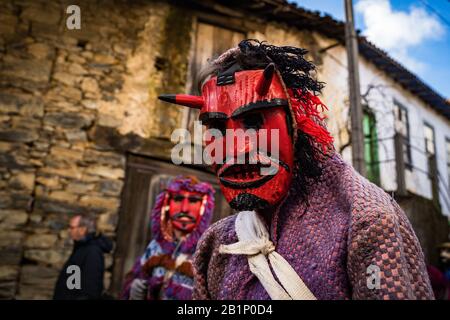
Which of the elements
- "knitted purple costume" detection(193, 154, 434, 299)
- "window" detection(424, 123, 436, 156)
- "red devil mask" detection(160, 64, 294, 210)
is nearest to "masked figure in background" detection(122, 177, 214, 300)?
"knitted purple costume" detection(193, 154, 434, 299)

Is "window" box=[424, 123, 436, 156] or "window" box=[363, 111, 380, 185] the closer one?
"window" box=[363, 111, 380, 185]

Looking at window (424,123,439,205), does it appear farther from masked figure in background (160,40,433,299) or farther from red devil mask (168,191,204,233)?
masked figure in background (160,40,433,299)

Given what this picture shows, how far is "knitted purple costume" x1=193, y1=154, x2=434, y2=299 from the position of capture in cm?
101

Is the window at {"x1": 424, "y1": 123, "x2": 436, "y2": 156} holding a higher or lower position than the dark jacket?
higher

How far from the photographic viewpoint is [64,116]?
583cm

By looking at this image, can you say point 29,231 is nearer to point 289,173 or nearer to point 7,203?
point 7,203

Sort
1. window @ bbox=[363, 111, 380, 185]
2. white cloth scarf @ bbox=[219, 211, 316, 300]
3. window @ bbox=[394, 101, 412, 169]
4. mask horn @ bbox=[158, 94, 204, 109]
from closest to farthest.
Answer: white cloth scarf @ bbox=[219, 211, 316, 300] < mask horn @ bbox=[158, 94, 204, 109] < window @ bbox=[363, 111, 380, 185] < window @ bbox=[394, 101, 412, 169]

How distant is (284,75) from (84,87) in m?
5.47

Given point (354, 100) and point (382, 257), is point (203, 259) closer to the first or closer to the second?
point (382, 257)

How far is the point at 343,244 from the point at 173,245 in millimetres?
2981

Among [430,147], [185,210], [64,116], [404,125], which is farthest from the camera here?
[430,147]

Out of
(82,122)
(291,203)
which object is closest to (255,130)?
(291,203)

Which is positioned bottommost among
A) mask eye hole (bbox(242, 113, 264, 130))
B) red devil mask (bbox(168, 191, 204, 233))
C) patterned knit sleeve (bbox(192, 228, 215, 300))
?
patterned knit sleeve (bbox(192, 228, 215, 300))
